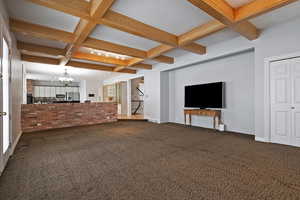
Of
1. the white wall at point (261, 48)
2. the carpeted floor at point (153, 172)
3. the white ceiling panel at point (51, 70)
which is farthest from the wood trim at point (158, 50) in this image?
the white ceiling panel at point (51, 70)

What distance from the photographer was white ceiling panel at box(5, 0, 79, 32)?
2.60m

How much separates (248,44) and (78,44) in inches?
174

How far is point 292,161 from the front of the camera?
242 centimetres

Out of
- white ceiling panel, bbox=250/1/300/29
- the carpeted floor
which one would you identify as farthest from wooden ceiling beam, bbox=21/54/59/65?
white ceiling panel, bbox=250/1/300/29

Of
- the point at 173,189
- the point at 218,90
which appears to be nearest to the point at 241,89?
the point at 218,90

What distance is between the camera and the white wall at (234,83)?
4.36m

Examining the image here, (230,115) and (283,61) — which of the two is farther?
(230,115)

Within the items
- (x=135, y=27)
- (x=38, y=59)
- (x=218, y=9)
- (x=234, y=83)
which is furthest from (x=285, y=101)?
(x=38, y=59)

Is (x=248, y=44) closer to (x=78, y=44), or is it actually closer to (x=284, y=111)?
(x=284, y=111)

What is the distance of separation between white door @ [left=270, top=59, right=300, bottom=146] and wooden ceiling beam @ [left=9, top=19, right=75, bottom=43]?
497 cm

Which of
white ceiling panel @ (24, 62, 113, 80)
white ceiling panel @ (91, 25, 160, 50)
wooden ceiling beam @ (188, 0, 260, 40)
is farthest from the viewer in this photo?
white ceiling panel @ (24, 62, 113, 80)

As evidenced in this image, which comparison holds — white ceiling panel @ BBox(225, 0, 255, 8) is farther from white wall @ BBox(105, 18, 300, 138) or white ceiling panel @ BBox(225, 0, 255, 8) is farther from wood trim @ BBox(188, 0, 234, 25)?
white wall @ BBox(105, 18, 300, 138)

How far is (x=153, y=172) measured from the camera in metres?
2.09

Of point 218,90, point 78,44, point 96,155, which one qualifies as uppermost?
point 78,44
